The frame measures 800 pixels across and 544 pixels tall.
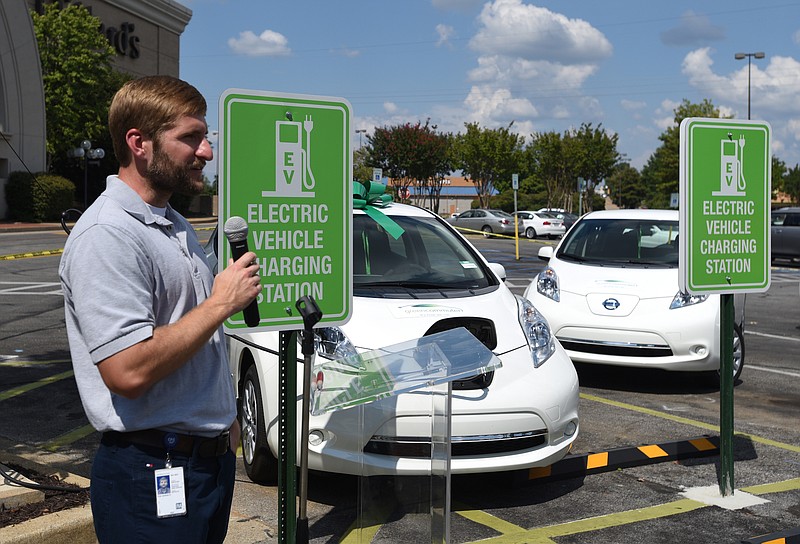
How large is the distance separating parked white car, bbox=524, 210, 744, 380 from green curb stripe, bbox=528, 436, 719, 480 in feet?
5.73

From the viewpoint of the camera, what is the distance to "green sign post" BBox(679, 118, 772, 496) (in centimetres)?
534

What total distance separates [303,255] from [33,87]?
3984cm

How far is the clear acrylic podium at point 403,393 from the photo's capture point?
3.48 meters

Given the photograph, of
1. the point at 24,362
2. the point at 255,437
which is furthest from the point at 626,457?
the point at 24,362

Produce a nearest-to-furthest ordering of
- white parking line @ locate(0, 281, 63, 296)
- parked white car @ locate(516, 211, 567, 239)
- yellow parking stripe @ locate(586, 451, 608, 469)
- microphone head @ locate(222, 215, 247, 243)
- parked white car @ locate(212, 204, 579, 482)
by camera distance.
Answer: microphone head @ locate(222, 215, 247, 243) → parked white car @ locate(212, 204, 579, 482) → yellow parking stripe @ locate(586, 451, 608, 469) → white parking line @ locate(0, 281, 63, 296) → parked white car @ locate(516, 211, 567, 239)

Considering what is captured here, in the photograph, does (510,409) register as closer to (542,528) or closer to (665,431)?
(542,528)

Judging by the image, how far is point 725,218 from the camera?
5.51m

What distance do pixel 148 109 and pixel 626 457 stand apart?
441cm

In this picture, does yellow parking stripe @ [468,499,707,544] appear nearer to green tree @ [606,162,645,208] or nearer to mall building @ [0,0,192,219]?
mall building @ [0,0,192,219]

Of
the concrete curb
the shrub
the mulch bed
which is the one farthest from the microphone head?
the shrub

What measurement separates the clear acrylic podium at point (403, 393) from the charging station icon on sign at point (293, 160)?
721 millimetres

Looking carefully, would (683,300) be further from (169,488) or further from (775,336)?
(169,488)

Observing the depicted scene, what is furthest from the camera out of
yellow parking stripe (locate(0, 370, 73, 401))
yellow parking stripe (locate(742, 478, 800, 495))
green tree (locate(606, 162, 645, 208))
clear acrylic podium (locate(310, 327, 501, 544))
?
green tree (locate(606, 162, 645, 208))

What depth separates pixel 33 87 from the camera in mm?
39719
